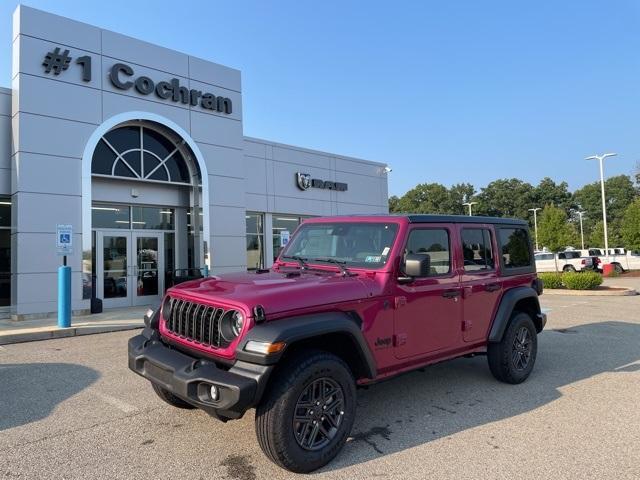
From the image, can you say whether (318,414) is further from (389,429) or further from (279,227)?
(279,227)

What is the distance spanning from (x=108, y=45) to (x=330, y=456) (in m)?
13.1

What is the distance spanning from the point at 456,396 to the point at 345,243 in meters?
2.08

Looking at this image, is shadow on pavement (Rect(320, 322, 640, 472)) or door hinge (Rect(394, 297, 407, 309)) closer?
shadow on pavement (Rect(320, 322, 640, 472))

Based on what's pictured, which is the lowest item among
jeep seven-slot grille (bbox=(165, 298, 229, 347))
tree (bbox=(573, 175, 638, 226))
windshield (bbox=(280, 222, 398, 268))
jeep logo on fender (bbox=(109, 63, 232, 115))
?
jeep seven-slot grille (bbox=(165, 298, 229, 347))

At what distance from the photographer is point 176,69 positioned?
1423 cm

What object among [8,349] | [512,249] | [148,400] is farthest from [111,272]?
[512,249]

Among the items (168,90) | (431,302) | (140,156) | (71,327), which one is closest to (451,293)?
(431,302)

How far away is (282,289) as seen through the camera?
3.51 m

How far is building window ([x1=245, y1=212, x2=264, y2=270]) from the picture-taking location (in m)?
17.7

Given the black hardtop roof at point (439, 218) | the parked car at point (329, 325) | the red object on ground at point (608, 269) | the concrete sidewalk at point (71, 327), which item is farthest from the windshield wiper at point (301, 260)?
the red object on ground at point (608, 269)

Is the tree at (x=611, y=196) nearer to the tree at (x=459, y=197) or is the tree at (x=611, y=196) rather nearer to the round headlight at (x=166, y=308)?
the tree at (x=459, y=197)

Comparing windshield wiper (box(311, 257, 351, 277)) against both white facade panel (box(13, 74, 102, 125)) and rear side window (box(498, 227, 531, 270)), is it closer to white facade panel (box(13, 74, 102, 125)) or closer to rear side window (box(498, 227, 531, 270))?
rear side window (box(498, 227, 531, 270))

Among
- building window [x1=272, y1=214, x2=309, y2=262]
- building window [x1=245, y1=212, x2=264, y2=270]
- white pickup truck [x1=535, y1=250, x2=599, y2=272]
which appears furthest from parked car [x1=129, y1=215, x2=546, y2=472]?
white pickup truck [x1=535, y1=250, x2=599, y2=272]

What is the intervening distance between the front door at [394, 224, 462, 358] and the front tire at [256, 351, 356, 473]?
773 mm
